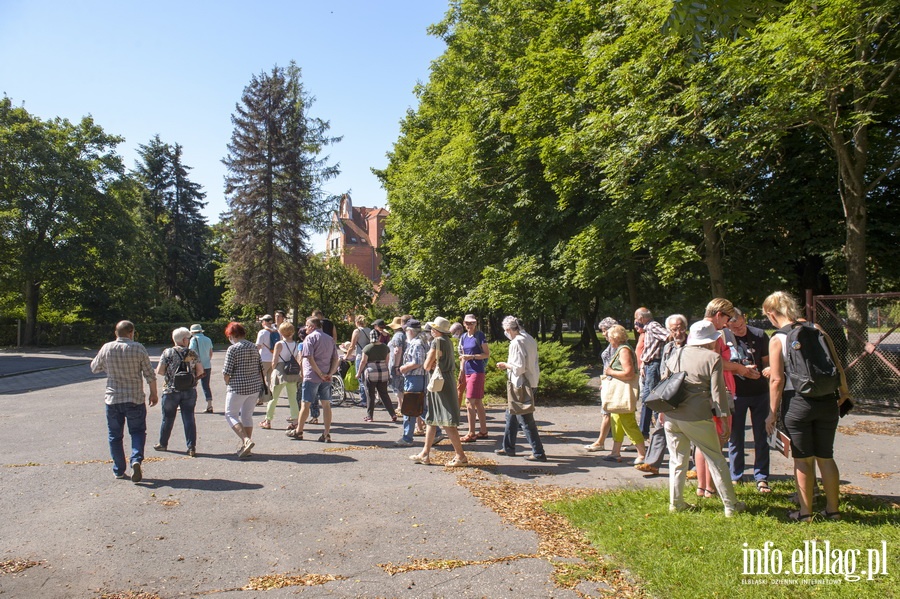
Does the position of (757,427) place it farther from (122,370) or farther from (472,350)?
(122,370)

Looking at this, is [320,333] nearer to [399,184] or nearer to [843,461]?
[843,461]

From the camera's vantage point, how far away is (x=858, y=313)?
41.1ft

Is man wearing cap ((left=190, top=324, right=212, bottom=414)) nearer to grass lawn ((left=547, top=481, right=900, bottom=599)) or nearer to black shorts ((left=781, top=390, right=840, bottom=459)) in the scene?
grass lawn ((left=547, top=481, right=900, bottom=599))

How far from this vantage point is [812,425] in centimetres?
502

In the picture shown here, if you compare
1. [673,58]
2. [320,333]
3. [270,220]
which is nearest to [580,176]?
[673,58]

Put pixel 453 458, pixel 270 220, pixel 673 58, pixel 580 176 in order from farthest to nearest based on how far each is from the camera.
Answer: pixel 270 220 → pixel 580 176 → pixel 673 58 → pixel 453 458

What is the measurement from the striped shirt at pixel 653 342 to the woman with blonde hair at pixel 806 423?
7.35 ft

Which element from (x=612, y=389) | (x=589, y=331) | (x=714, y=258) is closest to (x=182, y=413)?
(x=612, y=389)

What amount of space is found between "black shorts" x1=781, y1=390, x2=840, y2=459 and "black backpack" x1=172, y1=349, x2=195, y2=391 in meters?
6.97

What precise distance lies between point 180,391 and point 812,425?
7.27m

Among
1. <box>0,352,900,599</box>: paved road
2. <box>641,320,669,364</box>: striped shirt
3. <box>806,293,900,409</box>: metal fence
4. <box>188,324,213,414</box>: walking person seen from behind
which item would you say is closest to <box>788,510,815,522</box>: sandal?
<box>0,352,900,599</box>: paved road

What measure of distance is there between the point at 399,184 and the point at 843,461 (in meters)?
24.8

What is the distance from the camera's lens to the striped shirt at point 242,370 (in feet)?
26.5

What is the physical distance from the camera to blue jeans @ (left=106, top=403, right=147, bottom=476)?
22.2 feet
